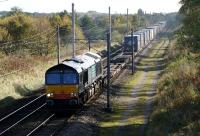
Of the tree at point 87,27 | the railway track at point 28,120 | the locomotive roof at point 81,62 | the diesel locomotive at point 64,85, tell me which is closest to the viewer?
the railway track at point 28,120

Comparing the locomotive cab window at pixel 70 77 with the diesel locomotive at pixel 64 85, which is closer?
the diesel locomotive at pixel 64 85

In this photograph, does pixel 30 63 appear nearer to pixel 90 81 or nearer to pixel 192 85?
pixel 90 81

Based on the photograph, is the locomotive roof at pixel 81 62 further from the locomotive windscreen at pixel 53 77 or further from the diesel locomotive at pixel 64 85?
the locomotive windscreen at pixel 53 77

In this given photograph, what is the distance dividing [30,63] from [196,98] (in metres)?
25.8

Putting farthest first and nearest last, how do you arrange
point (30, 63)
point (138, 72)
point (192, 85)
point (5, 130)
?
point (138, 72), point (30, 63), point (192, 85), point (5, 130)

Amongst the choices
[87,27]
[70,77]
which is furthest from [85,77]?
[87,27]

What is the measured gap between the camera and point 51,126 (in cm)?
2633

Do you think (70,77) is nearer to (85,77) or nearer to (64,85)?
(64,85)

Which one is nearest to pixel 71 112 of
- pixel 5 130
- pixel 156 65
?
pixel 5 130

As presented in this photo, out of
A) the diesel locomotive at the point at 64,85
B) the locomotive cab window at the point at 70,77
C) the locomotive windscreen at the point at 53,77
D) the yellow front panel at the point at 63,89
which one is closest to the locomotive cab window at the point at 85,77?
the diesel locomotive at the point at 64,85

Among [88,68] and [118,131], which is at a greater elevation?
[88,68]

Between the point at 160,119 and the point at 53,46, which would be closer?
the point at 160,119

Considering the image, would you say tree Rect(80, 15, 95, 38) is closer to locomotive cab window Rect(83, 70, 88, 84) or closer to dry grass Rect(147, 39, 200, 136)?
dry grass Rect(147, 39, 200, 136)

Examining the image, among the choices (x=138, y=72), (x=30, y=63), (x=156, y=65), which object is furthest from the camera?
(x=156, y=65)
